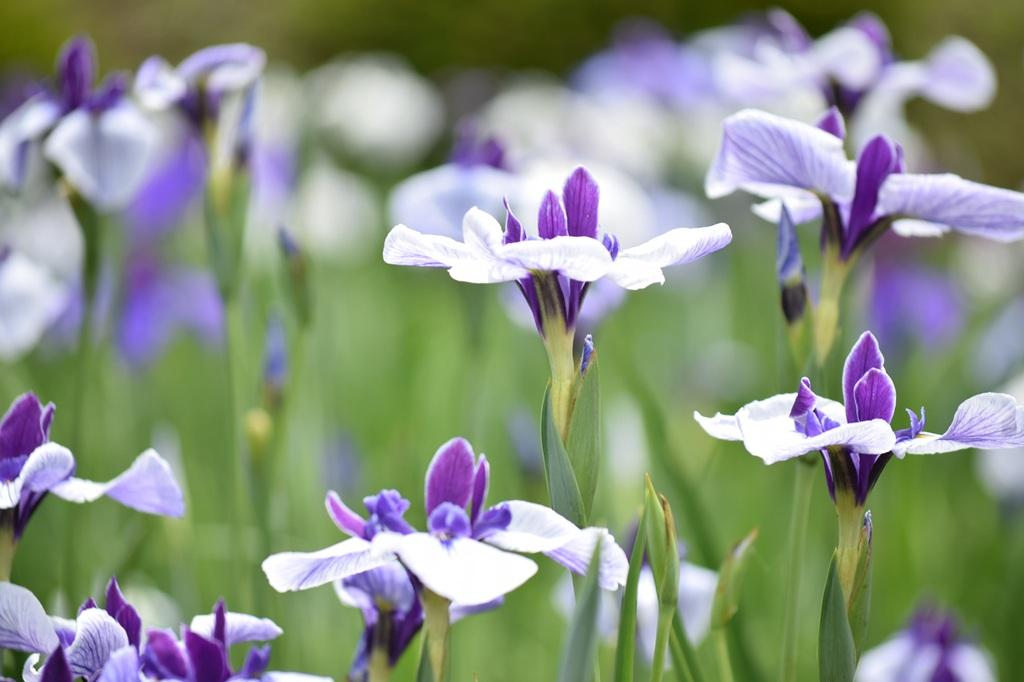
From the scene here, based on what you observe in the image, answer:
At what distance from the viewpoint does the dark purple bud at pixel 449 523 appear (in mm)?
590

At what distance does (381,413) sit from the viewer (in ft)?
7.58

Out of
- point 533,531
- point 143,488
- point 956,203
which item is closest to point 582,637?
point 533,531

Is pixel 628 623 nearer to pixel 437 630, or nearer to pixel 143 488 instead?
pixel 437 630

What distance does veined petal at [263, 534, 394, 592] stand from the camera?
0.56 meters

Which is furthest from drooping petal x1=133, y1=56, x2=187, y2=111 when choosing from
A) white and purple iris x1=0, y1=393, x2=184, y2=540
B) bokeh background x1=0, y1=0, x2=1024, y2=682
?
white and purple iris x1=0, y1=393, x2=184, y2=540

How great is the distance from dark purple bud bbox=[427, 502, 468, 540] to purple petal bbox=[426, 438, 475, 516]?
33 mm

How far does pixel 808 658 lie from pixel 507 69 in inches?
170

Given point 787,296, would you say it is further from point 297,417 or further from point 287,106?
point 287,106

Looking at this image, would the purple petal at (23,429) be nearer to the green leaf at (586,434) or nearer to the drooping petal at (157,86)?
the green leaf at (586,434)

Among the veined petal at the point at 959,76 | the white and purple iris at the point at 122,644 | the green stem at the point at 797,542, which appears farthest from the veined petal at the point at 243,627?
the veined petal at the point at 959,76

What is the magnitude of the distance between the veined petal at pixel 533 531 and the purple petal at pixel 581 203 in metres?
0.18

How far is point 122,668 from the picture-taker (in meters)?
0.50

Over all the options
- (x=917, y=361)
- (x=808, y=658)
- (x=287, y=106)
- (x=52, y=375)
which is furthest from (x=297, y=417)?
(x=287, y=106)

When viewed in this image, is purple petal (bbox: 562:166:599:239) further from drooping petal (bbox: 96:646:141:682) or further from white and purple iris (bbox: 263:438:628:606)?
drooping petal (bbox: 96:646:141:682)
